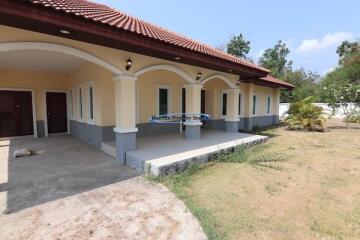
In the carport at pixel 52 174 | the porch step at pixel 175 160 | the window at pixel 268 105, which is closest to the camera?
the carport at pixel 52 174

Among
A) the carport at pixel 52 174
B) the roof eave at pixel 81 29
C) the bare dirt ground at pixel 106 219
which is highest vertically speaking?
the roof eave at pixel 81 29

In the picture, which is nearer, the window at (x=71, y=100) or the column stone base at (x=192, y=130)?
the column stone base at (x=192, y=130)

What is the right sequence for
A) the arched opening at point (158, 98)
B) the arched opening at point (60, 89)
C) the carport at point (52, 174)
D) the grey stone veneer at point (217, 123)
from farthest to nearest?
the grey stone veneer at point (217, 123)
the arched opening at point (158, 98)
the arched opening at point (60, 89)
the carport at point (52, 174)

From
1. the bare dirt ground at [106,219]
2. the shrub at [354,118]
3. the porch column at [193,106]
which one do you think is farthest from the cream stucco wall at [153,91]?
the shrub at [354,118]

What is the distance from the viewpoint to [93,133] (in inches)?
357

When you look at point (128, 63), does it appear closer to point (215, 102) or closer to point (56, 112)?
point (215, 102)

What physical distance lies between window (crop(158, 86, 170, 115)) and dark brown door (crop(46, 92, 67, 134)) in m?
5.72

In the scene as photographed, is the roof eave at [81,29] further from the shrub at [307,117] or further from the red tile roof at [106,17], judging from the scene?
the shrub at [307,117]

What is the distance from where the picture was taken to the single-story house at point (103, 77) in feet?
15.7

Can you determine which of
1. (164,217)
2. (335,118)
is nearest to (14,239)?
(164,217)

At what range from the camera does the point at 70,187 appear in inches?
197

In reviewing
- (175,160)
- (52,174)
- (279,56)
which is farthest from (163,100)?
(279,56)

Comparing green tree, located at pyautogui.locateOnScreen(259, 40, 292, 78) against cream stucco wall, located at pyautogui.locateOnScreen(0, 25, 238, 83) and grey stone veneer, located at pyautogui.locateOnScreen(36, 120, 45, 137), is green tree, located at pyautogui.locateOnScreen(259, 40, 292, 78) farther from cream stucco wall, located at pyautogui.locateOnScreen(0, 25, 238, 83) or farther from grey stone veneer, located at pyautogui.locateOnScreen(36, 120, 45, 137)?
grey stone veneer, located at pyautogui.locateOnScreen(36, 120, 45, 137)

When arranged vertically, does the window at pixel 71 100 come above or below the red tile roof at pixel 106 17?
below
